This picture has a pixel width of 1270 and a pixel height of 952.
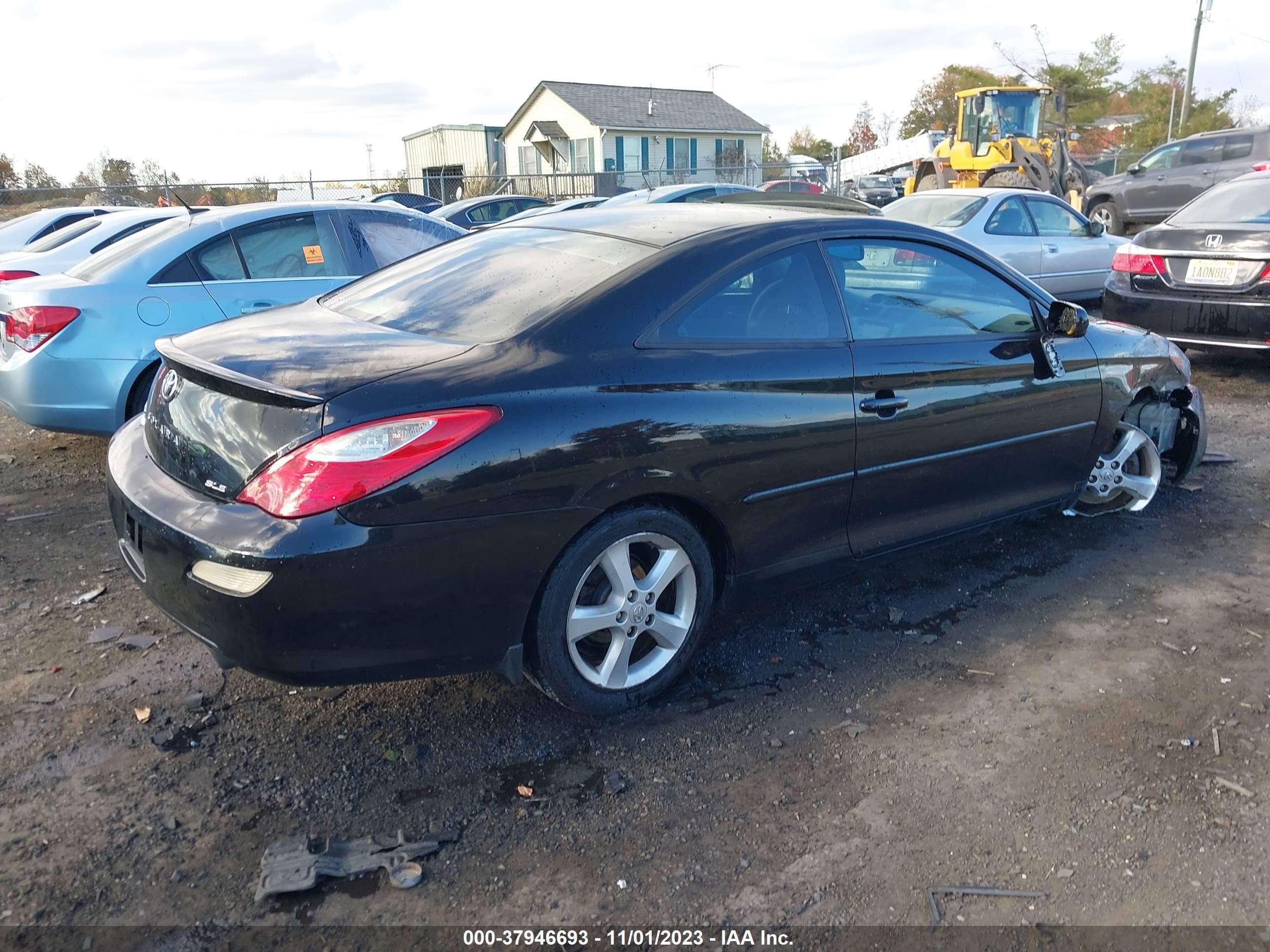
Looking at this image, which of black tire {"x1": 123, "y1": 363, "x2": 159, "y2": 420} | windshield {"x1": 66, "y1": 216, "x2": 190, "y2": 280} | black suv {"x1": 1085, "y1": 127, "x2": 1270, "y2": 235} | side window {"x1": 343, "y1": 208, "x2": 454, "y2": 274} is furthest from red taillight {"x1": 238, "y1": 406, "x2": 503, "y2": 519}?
black suv {"x1": 1085, "y1": 127, "x2": 1270, "y2": 235}

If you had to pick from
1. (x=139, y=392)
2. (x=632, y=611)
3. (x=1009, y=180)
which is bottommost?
(x=632, y=611)

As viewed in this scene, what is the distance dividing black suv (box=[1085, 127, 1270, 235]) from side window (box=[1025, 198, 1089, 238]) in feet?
23.3

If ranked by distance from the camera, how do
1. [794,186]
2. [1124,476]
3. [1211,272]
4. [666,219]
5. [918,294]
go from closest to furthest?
[666,219]
[918,294]
[1124,476]
[1211,272]
[794,186]

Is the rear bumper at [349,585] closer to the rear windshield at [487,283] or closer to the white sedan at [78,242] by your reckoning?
the rear windshield at [487,283]

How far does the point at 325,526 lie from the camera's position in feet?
8.38

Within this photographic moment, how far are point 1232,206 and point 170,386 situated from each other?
8.51 m

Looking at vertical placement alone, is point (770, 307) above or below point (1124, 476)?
above

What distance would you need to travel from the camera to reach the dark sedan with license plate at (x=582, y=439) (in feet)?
8.63

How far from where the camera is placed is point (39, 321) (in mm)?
5355

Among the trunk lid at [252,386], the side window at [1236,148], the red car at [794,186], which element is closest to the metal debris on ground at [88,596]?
the trunk lid at [252,386]

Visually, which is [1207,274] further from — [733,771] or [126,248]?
[126,248]

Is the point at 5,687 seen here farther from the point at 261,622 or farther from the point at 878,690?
the point at 878,690

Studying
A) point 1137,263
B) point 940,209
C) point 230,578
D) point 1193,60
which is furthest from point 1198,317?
point 1193,60

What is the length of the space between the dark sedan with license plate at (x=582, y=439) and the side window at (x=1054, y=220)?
6667 mm
